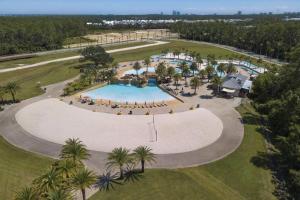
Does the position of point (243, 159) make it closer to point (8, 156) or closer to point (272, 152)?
point (272, 152)

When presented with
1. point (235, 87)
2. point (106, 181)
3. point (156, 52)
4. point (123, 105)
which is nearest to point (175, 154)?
point (106, 181)

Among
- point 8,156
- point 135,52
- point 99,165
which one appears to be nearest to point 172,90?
point 99,165

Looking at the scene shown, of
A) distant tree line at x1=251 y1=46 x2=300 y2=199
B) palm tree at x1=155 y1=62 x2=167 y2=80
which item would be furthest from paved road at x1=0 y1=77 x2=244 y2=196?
palm tree at x1=155 y1=62 x2=167 y2=80

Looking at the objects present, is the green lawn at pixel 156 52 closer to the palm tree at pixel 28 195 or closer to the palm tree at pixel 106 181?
the palm tree at pixel 106 181

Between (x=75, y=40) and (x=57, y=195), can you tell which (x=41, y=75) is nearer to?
(x=57, y=195)

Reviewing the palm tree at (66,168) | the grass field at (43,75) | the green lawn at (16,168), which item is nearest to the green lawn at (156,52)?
the grass field at (43,75)

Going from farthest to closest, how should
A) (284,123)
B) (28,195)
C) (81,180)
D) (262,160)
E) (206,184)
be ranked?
Result: (284,123) < (262,160) < (206,184) < (81,180) < (28,195)
